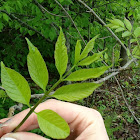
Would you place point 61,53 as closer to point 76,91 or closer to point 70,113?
point 76,91

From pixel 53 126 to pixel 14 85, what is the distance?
0.15 m

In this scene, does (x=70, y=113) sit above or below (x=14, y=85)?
below

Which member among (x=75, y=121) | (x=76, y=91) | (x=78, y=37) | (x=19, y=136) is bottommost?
(x=75, y=121)

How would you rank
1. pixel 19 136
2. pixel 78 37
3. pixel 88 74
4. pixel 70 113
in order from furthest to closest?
1. pixel 78 37
2. pixel 70 113
3. pixel 19 136
4. pixel 88 74

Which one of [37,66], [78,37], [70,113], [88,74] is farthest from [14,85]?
[78,37]

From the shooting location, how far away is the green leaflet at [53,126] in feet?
1.54

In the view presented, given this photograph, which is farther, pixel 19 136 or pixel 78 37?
pixel 78 37

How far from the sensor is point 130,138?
3373mm

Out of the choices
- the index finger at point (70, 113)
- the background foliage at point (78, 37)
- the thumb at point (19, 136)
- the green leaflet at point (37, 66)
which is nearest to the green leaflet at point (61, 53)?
the green leaflet at point (37, 66)

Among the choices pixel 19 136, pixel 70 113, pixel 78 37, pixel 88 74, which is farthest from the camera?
pixel 78 37

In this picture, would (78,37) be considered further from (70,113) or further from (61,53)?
(61,53)

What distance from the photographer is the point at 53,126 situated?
0.48m

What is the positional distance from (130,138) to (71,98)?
10.9 feet

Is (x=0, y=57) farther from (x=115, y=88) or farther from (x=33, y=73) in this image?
(x=33, y=73)
